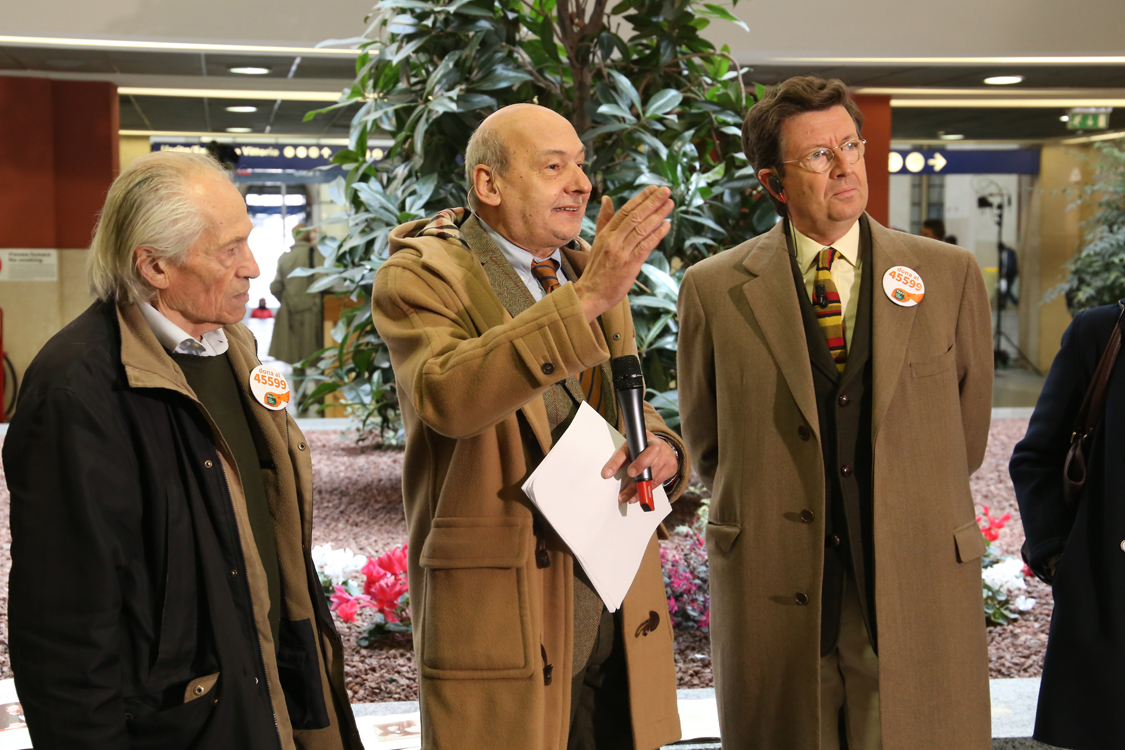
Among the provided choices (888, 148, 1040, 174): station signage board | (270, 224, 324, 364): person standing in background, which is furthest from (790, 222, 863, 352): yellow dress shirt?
(888, 148, 1040, 174): station signage board

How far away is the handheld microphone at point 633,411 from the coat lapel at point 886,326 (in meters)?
0.50

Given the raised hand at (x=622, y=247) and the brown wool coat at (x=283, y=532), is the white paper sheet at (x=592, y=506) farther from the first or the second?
the brown wool coat at (x=283, y=532)

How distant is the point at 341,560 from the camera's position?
164 inches

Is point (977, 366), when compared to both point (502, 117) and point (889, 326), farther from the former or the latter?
point (502, 117)

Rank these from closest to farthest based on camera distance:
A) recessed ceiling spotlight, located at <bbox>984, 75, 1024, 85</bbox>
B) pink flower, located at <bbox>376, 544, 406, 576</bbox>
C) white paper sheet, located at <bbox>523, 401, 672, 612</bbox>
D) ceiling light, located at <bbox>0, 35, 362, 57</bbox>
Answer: white paper sheet, located at <bbox>523, 401, 672, 612</bbox> → pink flower, located at <bbox>376, 544, 406, 576</bbox> → ceiling light, located at <bbox>0, 35, 362, 57</bbox> → recessed ceiling spotlight, located at <bbox>984, 75, 1024, 85</bbox>

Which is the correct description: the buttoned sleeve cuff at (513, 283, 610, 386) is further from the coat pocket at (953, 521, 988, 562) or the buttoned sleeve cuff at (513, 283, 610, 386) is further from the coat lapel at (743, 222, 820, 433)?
the coat pocket at (953, 521, 988, 562)

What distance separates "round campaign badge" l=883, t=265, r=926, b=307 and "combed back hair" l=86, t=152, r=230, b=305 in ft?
4.20

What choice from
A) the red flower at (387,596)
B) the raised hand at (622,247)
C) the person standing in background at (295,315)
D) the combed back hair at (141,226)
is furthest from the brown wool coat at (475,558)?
the person standing in background at (295,315)

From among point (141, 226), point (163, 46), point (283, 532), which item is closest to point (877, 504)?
point (283, 532)

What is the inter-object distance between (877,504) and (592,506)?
0.59m

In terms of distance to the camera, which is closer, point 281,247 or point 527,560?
point 527,560

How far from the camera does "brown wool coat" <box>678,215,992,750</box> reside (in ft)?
6.32

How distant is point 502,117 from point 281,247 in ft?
20.3

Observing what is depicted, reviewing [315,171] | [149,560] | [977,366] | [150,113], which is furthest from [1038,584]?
[150,113]
